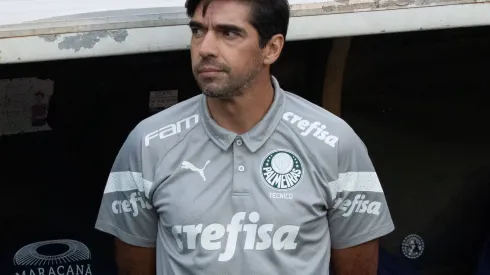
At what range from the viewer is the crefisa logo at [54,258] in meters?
2.78

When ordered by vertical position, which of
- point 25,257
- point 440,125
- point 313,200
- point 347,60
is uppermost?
point 347,60

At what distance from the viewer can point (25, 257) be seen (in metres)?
2.79

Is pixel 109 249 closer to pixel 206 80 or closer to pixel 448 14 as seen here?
pixel 206 80

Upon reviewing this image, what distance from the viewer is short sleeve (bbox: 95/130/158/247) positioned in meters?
2.08

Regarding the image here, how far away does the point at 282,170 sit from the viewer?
6.63ft

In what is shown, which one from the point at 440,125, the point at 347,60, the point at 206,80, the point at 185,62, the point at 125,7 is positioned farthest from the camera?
the point at 440,125

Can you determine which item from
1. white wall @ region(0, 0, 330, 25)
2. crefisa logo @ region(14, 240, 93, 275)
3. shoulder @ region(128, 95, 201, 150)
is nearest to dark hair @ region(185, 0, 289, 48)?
white wall @ region(0, 0, 330, 25)

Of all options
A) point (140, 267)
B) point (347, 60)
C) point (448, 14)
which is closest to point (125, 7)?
point (140, 267)

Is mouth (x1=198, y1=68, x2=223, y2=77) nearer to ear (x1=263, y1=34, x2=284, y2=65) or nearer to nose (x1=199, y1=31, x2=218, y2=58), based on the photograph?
nose (x1=199, y1=31, x2=218, y2=58)

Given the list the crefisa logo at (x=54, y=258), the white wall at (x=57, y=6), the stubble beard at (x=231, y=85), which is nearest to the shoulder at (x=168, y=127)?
the stubble beard at (x=231, y=85)

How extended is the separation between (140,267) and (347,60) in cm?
107

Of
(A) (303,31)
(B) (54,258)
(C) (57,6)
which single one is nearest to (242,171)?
(A) (303,31)

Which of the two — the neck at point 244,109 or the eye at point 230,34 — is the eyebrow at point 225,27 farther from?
the neck at point 244,109

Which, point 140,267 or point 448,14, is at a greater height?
point 448,14
